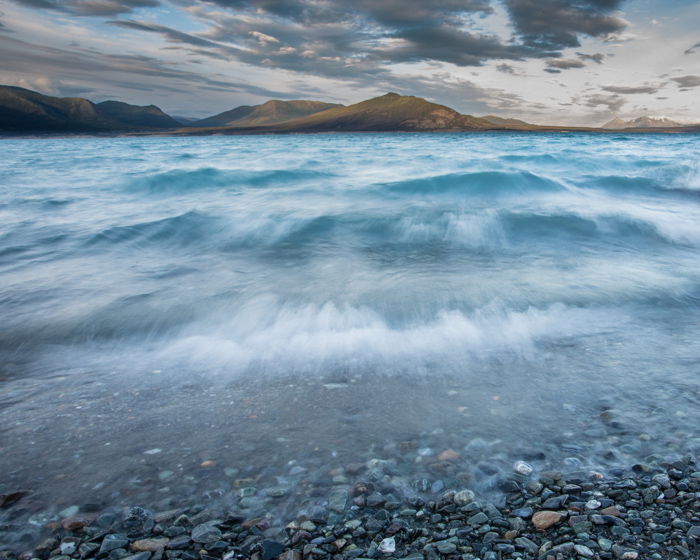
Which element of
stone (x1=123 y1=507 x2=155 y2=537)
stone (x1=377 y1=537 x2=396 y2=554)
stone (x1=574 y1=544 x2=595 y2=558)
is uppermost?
stone (x1=574 y1=544 x2=595 y2=558)

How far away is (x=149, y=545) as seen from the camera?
7.66 feet

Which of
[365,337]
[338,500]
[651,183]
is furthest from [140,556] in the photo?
[651,183]

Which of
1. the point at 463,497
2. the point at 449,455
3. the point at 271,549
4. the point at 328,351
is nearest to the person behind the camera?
the point at 271,549

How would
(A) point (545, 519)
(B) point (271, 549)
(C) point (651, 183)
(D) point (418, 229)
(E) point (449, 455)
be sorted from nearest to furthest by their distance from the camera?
(B) point (271, 549), (A) point (545, 519), (E) point (449, 455), (D) point (418, 229), (C) point (651, 183)

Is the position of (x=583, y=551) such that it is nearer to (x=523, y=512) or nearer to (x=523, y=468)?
(x=523, y=512)

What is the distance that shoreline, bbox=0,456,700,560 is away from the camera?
226 centimetres

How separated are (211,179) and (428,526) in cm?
1960

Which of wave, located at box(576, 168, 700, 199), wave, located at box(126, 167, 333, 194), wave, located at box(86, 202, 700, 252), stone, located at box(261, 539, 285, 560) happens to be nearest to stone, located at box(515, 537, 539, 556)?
stone, located at box(261, 539, 285, 560)

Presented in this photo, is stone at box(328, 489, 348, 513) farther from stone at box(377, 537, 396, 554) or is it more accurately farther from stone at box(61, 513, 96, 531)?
stone at box(61, 513, 96, 531)

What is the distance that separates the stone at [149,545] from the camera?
2318 mm

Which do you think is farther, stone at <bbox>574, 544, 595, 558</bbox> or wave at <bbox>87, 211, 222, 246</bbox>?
wave at <bbox>87, 211, 222, 246</bbox>

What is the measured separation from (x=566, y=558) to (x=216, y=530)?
5.98ft

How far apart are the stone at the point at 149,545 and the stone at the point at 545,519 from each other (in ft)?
6.57

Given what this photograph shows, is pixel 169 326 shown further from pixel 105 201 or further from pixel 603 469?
pixel 105 201
